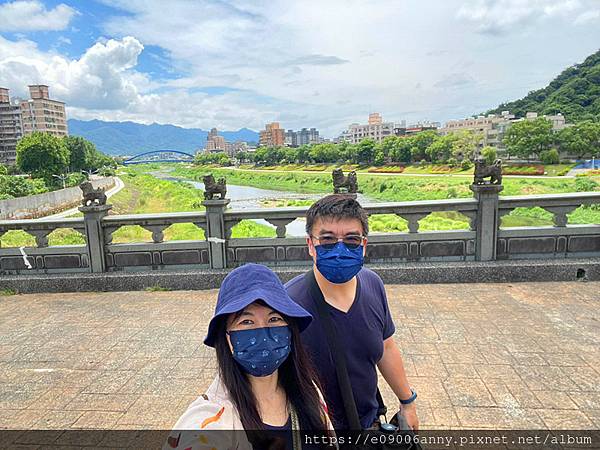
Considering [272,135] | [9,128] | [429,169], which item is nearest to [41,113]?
[9,128]

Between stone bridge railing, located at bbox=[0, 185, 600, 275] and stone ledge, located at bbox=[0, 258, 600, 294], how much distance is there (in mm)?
167

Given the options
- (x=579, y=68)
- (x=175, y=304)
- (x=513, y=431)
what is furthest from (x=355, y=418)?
(x=579, y=68)

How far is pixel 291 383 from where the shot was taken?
5.06ft

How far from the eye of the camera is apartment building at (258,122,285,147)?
6344 inches

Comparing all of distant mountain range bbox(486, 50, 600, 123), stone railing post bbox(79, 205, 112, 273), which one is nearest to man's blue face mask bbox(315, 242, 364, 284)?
stone railing post bbox(79, 205, 112, 273)

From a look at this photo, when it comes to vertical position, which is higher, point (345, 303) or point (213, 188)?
point (213, 188)

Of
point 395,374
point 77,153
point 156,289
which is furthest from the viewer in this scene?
point 77,153

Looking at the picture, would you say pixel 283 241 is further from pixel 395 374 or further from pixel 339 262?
pixel 339 262

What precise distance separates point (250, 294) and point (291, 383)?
0.38 meters

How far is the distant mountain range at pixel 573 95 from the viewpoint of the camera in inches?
2726

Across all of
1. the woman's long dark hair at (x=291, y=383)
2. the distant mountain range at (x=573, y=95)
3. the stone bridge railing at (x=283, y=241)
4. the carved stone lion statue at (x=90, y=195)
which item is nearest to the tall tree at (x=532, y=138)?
the distant mountain range at (x=573, y=95)

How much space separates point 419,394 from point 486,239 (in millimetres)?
3752

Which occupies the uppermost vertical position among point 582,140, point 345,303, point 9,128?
point 9,128

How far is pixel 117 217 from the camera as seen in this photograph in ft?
23.8
